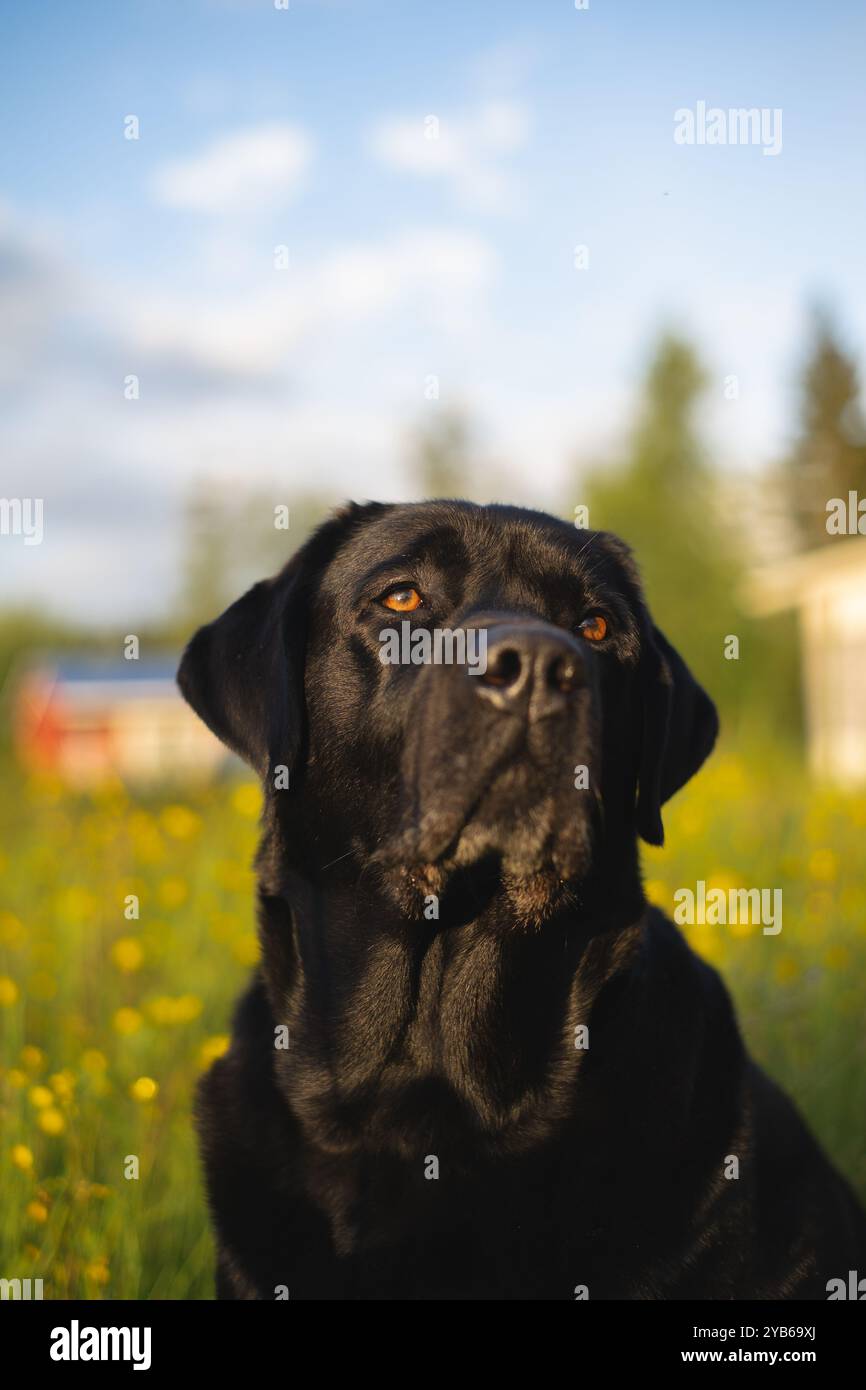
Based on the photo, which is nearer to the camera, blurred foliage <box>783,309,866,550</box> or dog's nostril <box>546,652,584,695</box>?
dog's nostril <box>546,652,584,695</box>

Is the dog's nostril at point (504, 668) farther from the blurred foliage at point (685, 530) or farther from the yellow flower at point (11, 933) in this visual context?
the blurred foliage at point (685, 530)

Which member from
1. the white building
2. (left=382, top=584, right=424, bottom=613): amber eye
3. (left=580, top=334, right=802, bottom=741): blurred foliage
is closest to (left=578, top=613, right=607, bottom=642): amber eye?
(left=382, top=584, right=424, bottom=613): amber eye

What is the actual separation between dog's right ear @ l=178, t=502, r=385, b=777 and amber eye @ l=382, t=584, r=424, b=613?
262 millimetres

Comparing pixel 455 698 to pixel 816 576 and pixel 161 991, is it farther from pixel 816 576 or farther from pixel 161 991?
pixel 816 576

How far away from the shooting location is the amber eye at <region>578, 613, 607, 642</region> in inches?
110

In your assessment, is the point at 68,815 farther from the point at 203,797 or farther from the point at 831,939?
the point at 831,939

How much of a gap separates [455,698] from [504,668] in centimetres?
13

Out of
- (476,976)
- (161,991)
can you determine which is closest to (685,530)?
(161,991)

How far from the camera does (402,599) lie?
2.76 meters

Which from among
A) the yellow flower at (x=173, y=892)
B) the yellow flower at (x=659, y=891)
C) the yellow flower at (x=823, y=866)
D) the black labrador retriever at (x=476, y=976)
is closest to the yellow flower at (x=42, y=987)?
the yellow flower at (x=173, y=892)

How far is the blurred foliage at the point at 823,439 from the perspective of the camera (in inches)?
1793

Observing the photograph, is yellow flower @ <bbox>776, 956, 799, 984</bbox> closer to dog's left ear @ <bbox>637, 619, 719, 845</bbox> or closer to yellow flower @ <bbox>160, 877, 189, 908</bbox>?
dog's left ear @ <bbox>637, 619, 719, 845</bbox>

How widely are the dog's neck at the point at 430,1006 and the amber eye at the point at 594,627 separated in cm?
55
